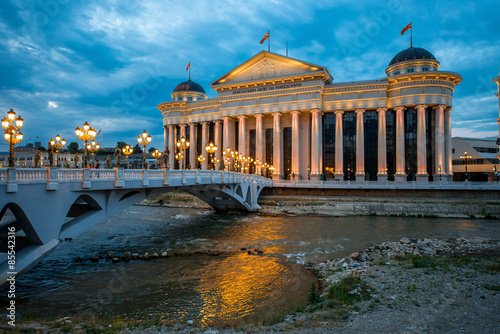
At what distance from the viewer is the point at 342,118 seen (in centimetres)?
5969

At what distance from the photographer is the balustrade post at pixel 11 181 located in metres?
10.3

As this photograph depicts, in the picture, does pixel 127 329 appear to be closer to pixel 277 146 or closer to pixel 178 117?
pixel 277 146

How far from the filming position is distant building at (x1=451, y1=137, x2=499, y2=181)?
66938 millimetres

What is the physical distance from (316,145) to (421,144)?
17981 mm

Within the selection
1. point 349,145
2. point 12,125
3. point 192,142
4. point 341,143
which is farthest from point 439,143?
point 12,125

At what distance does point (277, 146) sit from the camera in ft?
200

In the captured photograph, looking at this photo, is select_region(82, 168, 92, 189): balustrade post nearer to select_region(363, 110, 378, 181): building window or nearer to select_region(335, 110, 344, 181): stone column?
select_region(335, 110, 344, 181): stone column

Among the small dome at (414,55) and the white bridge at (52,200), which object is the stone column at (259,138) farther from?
the white bridge at (52,200)

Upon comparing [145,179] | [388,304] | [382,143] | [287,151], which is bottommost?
[388,304]

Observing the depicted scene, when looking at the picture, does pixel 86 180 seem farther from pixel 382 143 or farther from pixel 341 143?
pixel 382 143

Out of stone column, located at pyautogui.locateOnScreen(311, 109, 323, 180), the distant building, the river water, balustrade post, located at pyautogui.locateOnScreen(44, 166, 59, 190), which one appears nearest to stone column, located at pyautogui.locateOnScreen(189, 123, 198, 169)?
stone column, located at pyautogui.locateOnScreen(311, 109, 323, 180)

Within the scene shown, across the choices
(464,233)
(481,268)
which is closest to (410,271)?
(481,268)

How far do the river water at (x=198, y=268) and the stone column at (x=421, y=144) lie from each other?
22.3m

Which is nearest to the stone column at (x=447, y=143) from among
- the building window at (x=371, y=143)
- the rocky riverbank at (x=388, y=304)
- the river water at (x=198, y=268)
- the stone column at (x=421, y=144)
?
the stone column at (x=421, y=144)
